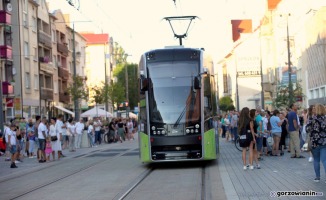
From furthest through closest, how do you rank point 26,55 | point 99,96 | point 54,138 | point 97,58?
point 97,58
point 99,96
point 26,55
point 54,138

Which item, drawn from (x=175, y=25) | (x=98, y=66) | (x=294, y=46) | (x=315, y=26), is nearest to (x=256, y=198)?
(x=175, y=25)

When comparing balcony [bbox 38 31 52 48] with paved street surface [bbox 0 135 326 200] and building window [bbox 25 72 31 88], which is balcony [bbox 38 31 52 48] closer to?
building window [bbox 25 72 31 88]

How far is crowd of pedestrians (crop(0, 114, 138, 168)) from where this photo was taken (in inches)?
962

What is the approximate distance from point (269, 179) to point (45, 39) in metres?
48.5

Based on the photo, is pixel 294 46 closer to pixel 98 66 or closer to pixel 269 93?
pixel 269 93

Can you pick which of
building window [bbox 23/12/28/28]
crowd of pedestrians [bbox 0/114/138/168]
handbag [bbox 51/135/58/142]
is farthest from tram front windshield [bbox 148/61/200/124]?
building window [bbox 23/12/28/28]

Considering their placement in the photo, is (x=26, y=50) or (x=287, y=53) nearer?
(x=26, y=50)

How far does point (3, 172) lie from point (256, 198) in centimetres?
1214

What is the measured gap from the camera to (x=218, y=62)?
126312 mm

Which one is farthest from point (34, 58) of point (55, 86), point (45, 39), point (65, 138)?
point (65, 138)

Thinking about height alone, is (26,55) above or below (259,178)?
above

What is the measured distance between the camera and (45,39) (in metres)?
60.2

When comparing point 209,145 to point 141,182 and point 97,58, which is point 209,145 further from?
point 97,58

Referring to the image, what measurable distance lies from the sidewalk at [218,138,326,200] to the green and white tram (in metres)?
1.25
